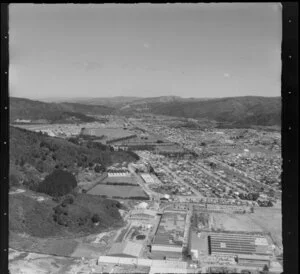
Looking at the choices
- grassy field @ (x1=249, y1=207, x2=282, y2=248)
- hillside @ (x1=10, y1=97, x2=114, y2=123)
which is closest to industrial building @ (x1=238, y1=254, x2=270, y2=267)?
grassy field @ (x1=249, y1=207, x2=282, y2=248)

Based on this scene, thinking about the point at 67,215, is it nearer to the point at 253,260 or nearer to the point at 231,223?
the point at 231,223

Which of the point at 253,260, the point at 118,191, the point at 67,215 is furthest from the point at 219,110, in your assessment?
the point at 67,215

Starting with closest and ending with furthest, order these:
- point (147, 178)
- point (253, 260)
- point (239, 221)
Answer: point (253, 260), point (239, 221), point (147, 178)

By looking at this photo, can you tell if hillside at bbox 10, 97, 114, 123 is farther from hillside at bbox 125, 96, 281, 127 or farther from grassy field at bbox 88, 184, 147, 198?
grassy field at bbox 88, 184, 147, 198

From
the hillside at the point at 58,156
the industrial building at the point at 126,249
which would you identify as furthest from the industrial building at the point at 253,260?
the hillside at the point at 58,156

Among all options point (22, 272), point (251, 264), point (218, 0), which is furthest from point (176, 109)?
point (22, 272)
